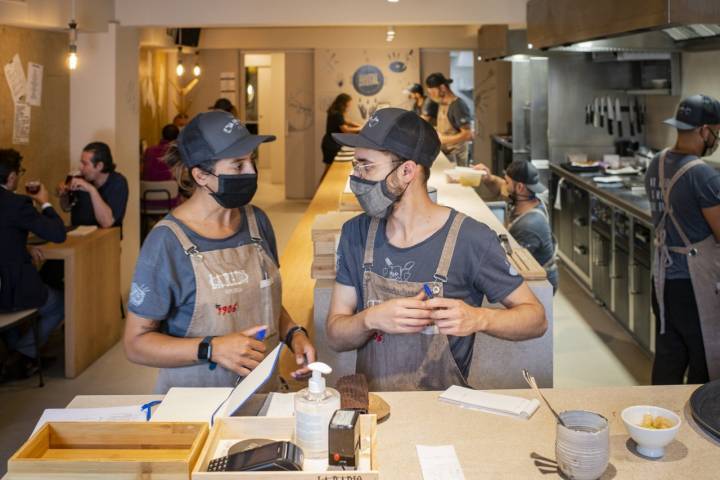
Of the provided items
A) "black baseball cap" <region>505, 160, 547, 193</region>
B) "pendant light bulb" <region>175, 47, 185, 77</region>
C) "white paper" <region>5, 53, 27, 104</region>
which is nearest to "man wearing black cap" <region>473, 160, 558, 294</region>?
"black baseball cap" <region>505, 160, 547, 193</region>

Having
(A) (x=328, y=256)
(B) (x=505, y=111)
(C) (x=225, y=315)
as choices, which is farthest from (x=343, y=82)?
(C) (x=225, y=315)

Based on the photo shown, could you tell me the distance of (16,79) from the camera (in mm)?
6414

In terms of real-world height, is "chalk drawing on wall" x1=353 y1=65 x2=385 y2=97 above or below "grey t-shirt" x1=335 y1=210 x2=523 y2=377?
above

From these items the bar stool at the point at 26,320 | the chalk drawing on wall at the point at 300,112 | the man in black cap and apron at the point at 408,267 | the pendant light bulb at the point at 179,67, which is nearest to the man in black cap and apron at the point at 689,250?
the man in black cap and apron at the point at 408,267

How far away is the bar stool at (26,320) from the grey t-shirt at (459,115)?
13.9 ft

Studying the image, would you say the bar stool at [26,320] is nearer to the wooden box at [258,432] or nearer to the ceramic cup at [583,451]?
the wooden box at [258,432]

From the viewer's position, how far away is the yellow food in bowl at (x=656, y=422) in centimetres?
194

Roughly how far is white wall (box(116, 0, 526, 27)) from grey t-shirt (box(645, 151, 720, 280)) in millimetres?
3000

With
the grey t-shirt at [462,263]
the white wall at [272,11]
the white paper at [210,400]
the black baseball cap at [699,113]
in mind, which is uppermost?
the white wall at [272,11]

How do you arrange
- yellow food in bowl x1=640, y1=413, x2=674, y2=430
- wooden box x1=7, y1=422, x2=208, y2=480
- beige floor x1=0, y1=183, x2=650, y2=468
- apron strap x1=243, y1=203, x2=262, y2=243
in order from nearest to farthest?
wooden box x1=7, y1=422, x2=208, y2=480, yellow food in bowl x1=640, y1=413, x2=674, y2=430, apron strap x1=243, y1=203, x2=262, y2=243, beige floor x1=0, y1=183, x2=650, y2=468

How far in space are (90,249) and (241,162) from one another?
138 inches

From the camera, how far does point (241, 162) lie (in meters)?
2.61

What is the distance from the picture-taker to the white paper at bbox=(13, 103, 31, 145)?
6.41 metres

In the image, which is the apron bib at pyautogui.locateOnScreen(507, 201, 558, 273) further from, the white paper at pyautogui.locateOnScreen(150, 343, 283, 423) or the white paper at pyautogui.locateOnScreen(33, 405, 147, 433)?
the white paper at pyautogui.locateOnScreen(33, 405, 147, 433)
